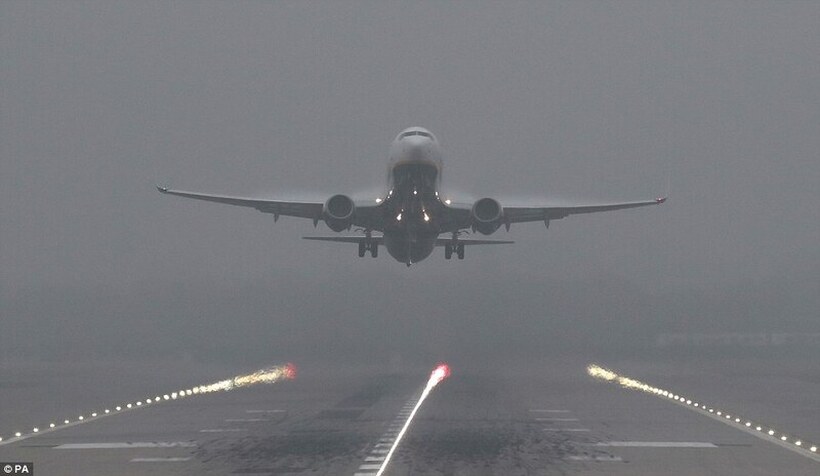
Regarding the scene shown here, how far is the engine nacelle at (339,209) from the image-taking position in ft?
158

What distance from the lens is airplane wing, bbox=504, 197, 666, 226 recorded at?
5384cm

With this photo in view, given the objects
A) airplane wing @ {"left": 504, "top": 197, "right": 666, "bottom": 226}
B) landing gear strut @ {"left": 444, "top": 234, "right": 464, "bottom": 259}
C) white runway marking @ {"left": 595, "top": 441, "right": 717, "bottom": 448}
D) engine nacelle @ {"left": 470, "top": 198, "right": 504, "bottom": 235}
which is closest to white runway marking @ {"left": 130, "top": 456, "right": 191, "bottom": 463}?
white runway marking @ {"left": 595, "top": 441, "right": 717, "bottom": 448}

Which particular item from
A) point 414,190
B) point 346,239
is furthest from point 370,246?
point 414,190

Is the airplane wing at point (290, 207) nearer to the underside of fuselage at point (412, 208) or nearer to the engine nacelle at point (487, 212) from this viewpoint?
the underside of fuselage at point (412, 208)

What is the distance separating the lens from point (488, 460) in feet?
109

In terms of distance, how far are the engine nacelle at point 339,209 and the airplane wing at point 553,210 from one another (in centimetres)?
980

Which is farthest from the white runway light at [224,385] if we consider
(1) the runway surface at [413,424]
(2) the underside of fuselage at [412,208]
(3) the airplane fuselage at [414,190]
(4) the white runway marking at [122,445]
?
(3) the airplane fuselage at [414,190]

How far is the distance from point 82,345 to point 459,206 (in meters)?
52.6

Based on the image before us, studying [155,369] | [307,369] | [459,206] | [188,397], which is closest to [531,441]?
[459,206]

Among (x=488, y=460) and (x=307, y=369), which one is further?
(x=307, y=369)

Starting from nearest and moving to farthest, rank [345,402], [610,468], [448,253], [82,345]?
[610,468] → [345,402] → [448,253] → [82,345]

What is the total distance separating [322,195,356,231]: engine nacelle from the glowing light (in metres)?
10.2

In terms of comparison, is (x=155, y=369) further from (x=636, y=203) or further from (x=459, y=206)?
(x=636, y=203)

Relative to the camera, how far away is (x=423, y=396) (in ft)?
196
